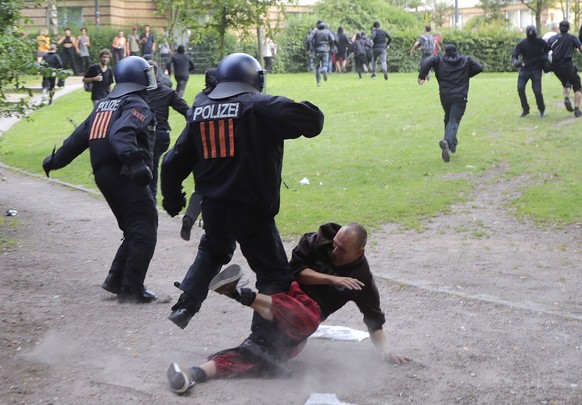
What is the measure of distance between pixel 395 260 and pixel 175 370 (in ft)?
13.5

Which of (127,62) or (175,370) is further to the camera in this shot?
(127,62)

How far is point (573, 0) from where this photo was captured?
54.8 meters

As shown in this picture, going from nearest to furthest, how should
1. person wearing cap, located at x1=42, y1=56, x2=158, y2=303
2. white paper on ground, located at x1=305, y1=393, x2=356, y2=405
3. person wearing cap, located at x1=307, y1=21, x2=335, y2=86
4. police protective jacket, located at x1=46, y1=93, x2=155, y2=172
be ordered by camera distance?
white paper on ground, located at x1=305, y1=393, x2=356, y2=405 → police protective jacket, located at x1=46, y1=93, x2=155, y2=172 → person wearing cap, located at x1=42, y1=56, x2=158, y2=303 → person wearing cap, located at x1=307, y1=21, x2=335, y2=86

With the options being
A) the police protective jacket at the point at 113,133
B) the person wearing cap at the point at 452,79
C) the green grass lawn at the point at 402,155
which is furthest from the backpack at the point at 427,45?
the police protective jacket at the point at 113,133

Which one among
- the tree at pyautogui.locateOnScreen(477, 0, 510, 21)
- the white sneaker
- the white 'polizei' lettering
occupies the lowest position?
the white sneaker

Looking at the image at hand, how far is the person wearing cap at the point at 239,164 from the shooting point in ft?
17.9

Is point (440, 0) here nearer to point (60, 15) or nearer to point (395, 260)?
point (60, 15)

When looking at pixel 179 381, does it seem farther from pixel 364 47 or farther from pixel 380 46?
pixel 364 47

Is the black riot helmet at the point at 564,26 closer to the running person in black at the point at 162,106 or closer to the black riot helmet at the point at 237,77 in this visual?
the running person in black at the point at 162,106

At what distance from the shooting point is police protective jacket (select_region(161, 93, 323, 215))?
17.7 feet

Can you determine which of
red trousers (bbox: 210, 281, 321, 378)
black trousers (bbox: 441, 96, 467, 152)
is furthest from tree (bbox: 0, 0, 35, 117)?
black trousers (bbox: 441, 96, 467, 152)

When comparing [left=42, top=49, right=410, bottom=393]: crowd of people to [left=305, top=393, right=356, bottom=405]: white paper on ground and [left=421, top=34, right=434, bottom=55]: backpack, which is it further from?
[left=421, top=34, right=434, bottom=55]: backpack

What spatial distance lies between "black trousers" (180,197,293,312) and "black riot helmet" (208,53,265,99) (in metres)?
0.68

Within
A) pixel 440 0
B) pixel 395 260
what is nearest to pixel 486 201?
pixel 395 260
